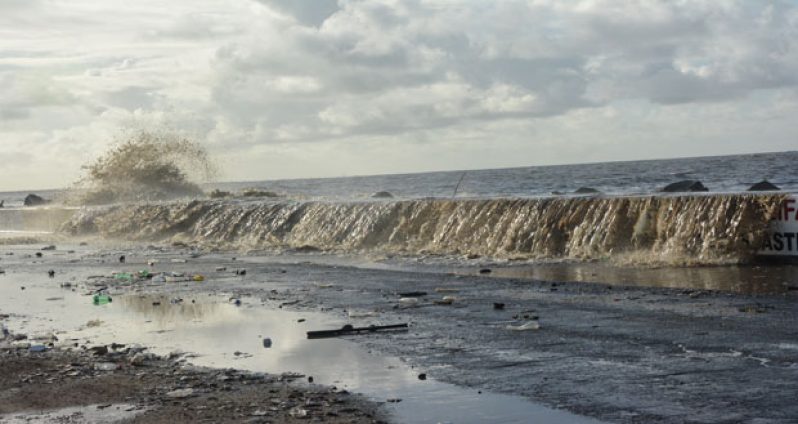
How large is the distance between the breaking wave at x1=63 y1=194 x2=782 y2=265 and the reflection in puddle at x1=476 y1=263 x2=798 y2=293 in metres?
1.11

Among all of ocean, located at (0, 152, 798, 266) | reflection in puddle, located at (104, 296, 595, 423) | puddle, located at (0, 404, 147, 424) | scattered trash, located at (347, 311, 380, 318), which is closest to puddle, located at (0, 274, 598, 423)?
reflection in puddle, located at (104, 296, 595, 423)

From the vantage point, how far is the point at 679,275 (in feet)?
56.4

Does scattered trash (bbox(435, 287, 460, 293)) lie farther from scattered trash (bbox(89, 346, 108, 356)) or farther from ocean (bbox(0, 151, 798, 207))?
ocean (bbox(0, 151, 798, 207))

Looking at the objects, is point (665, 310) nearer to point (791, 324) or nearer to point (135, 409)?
point (791, 324)

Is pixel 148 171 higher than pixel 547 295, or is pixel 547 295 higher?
pixel 148 171

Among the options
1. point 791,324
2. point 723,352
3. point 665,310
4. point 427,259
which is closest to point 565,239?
point 427,259

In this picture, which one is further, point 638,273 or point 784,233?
point 784,233

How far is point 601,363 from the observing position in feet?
29.9

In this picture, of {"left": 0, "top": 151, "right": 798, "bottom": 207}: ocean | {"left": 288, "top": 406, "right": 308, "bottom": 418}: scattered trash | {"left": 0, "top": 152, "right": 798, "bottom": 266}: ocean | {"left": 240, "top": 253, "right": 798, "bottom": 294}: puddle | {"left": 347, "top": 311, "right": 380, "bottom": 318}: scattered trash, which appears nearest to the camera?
{"left": 288, "top": 406, "right": 308, "bottom": 418}: scattered trash

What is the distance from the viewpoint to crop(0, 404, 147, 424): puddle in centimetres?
749

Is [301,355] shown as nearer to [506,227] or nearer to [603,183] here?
[506,227]

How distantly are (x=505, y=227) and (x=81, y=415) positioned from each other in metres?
17.7

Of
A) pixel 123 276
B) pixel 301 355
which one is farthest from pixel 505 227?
pixel 301 355

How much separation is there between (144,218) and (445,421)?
33681 mm
